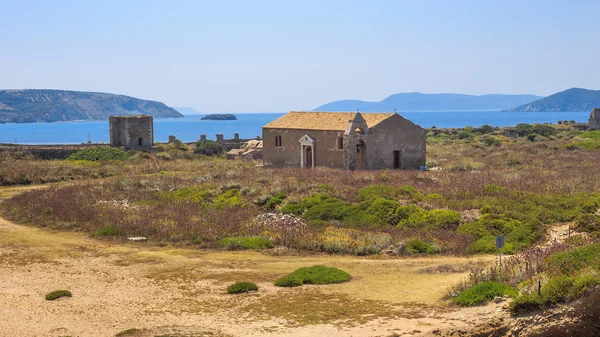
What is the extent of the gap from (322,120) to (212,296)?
29.0 metres

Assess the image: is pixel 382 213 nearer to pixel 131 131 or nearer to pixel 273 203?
pixel 273 203

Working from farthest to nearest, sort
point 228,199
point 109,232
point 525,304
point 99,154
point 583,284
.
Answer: point 99,154, point 228,199, point 109,232, point 525,304, point 583,284

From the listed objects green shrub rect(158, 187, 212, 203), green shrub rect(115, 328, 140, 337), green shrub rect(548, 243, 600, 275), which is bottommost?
green shrub rect(115, 328, 140, 337)

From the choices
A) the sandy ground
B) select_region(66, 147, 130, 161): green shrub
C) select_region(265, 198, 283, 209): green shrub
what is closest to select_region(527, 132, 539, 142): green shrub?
select_region(66, 147, 130, 161): green shrub

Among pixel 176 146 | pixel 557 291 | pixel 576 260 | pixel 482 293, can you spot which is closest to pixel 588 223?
pixel 576 260

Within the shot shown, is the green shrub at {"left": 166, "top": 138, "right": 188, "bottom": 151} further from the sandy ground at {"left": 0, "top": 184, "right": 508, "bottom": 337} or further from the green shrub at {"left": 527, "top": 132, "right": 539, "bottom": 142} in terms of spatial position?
the sandy ground at {"left": 0, "top": 184, "right": 508, "bottom": 337}

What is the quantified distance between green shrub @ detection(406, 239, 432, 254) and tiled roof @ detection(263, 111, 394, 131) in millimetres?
20607

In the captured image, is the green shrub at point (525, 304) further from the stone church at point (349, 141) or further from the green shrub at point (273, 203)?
the stone church at point (349, 141)

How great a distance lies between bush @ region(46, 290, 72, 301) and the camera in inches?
635

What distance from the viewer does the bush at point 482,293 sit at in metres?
13.5

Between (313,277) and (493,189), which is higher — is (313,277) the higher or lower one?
the lower one

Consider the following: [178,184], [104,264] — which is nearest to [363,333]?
[104,264]

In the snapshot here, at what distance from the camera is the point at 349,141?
4031 centimetres

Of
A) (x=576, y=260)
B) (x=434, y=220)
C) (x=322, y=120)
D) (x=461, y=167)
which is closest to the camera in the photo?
(x=576, y=260)
